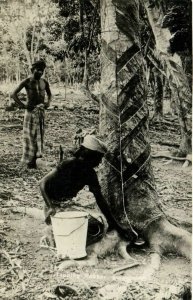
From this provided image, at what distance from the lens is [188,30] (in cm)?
366

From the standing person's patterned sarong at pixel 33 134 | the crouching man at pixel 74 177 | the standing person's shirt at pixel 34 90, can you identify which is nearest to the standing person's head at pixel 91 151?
the crouching man at pixel 74 177

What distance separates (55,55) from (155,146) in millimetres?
1014

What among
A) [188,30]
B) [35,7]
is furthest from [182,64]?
[35,7]

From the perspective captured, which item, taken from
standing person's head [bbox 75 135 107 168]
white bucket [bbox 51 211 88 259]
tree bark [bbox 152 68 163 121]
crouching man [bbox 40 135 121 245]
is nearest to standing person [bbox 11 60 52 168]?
crouching man [bbox 40 135 121 245]

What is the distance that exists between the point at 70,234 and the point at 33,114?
3.06ft

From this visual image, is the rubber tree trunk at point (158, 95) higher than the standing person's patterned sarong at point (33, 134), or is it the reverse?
the rubber tree trunk at point (158, 95)

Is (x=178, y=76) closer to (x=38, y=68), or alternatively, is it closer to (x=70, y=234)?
(x=38, y=68)

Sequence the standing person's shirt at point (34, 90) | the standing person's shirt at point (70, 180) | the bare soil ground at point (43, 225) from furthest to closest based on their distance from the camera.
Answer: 1. the standing person's shirt at point (34, 90)
2. the standing person's shirt at point (70, 180)
3. the bare soil ground at point (43, 225)

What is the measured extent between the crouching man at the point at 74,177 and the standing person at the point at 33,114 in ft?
0.79

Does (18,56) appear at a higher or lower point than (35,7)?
lower

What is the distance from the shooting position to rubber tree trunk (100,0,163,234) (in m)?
3.72

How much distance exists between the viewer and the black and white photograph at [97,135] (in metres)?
3.67

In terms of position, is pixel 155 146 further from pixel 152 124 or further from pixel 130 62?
pixel 130 62

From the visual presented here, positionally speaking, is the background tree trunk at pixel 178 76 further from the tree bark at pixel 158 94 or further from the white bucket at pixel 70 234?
the white bucket at pixel 70 234
